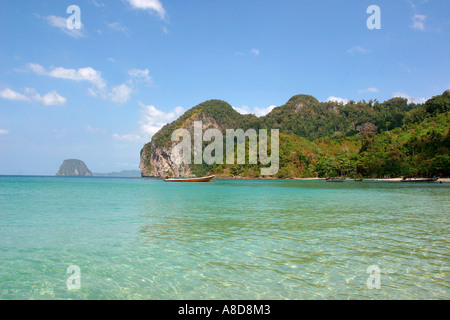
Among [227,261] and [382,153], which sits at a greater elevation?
[382,153]

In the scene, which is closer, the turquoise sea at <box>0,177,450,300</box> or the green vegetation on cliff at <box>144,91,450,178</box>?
the turquoise sea at <box>0,177,450,300</box>

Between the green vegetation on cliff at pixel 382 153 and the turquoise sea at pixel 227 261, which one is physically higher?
the green vegetation on cliff at pixel 382 153

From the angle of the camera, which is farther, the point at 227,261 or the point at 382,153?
the point at 382,153

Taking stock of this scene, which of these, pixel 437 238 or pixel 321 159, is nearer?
pixel 437 238

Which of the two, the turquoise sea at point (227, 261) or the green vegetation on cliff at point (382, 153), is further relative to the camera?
the green vegetation on cliff at point (382, 153)

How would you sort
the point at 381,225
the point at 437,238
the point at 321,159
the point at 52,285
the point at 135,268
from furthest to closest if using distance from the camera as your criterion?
the point at 321,159 → the point at 381,225 → the point at 437,238 → the point at 135,268 → the point at 52,285

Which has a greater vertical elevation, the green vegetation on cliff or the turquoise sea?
the green vegetation on cliff

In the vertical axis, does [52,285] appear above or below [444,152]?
below
